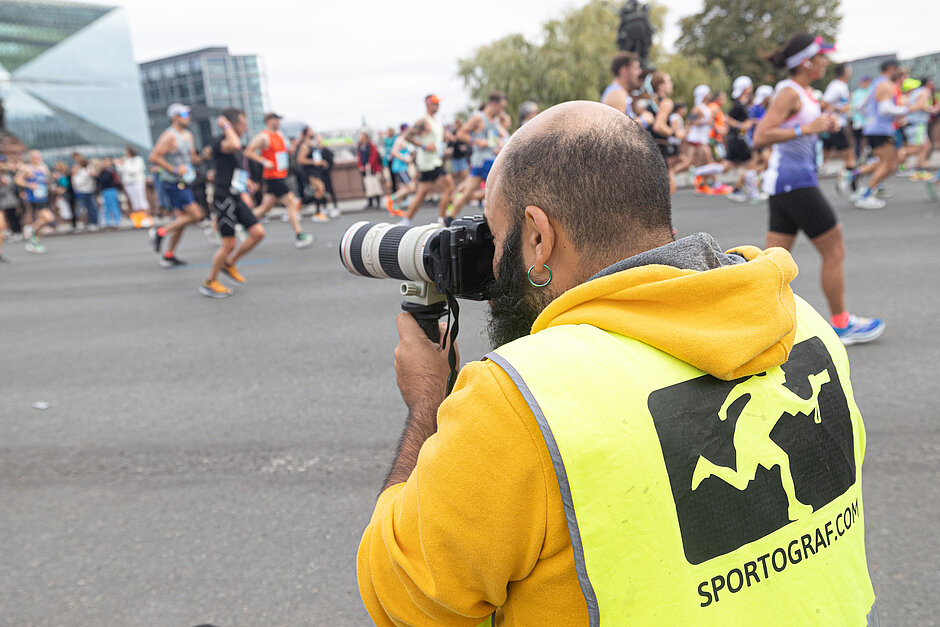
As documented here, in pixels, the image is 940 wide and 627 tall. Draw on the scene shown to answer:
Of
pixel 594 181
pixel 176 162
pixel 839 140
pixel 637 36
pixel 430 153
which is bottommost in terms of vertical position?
pixel 839 140

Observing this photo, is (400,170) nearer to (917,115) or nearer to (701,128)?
(701,128)

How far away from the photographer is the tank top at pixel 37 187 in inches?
689

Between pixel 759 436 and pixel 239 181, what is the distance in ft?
25.9

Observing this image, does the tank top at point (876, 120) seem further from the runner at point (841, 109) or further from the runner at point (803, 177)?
the runner at point (803, 177)

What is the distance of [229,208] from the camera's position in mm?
8070

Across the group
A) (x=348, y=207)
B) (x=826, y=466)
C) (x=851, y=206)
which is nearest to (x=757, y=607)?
(x=826, y=466)

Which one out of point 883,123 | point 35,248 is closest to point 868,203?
point 883,123

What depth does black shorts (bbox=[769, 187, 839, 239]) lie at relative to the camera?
4512 mm

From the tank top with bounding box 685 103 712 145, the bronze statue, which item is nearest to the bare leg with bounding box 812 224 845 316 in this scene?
the tank top with bounding box 685 103 712 145

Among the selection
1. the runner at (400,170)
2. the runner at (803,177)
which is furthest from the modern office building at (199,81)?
the runner at (803,177)

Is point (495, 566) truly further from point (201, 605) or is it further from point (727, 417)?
point (201, 605)

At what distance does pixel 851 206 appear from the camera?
36.7ft

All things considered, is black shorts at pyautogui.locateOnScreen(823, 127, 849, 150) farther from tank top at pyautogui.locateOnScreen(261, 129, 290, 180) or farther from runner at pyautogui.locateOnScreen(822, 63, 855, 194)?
tank top at pyautogui.locateOnScreen(261, 129, 290, 180)

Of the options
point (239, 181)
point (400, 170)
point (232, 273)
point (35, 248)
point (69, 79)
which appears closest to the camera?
point (239, 181)
